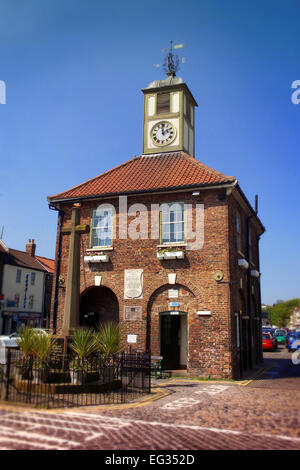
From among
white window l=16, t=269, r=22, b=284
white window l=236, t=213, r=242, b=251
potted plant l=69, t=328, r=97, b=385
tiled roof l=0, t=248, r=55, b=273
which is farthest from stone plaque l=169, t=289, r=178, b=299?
white window l=16, t=269, r=22, b=284

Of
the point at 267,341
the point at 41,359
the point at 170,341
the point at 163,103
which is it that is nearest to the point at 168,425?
the point at 41,359

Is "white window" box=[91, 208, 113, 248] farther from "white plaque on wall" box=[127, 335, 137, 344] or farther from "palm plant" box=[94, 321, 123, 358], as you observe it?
"palm plant" box=[94, 321, 123, 358]

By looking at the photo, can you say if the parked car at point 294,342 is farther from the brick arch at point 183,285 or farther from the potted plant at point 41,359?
the potted plant at point 41,359

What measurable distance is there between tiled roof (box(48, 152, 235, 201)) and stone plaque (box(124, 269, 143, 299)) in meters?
3.75

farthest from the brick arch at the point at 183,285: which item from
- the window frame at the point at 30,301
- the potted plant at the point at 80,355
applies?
the window frame at the point at 30,301

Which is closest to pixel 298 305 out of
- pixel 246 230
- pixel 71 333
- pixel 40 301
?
pixel 40 301

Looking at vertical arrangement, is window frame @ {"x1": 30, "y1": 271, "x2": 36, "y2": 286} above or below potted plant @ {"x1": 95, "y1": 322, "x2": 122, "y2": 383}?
above

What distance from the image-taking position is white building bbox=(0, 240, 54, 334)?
40.3 m

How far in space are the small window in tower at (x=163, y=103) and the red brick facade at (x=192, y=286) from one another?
6490mm

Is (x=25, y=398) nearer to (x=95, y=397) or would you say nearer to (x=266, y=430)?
(x=95, y=397)

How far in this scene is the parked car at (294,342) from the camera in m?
33.6

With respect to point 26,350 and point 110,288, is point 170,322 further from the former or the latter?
point 26,350
